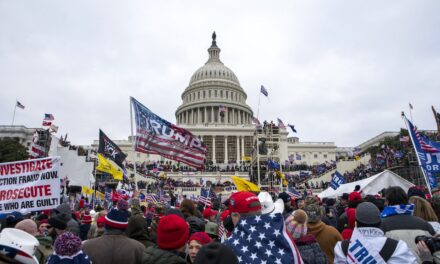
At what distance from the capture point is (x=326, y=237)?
506 cm

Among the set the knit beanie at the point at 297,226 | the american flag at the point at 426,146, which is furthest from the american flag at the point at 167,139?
the knit beanie at the point at 297,226

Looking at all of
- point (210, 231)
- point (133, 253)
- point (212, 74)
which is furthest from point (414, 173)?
point (212, 74)

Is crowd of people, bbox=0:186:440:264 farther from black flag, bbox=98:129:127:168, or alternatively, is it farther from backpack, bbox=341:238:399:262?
black flag, bbox=98:129:127:168

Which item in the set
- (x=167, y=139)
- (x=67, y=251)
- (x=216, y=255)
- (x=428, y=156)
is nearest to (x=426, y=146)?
(x=428, y=156)

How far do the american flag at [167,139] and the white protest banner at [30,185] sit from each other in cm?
598

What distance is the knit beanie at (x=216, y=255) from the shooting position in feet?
8.67

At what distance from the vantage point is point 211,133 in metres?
83.4

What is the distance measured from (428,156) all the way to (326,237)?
26.4 ft

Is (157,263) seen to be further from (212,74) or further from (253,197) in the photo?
(212,74)

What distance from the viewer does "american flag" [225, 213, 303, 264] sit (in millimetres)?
3402

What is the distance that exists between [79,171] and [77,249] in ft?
45.4

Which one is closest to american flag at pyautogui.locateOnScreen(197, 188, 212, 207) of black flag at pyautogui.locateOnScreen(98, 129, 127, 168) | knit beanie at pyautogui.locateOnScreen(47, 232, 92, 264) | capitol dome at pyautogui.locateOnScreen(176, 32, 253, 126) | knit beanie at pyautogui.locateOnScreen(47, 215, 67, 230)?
black flag at pyautogui.locateOnScreen(98, 129, 127, 168)

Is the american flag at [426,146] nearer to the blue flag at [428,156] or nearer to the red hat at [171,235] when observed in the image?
the blue flag at [428,156]

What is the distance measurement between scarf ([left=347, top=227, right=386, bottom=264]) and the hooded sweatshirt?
157 centimetres
